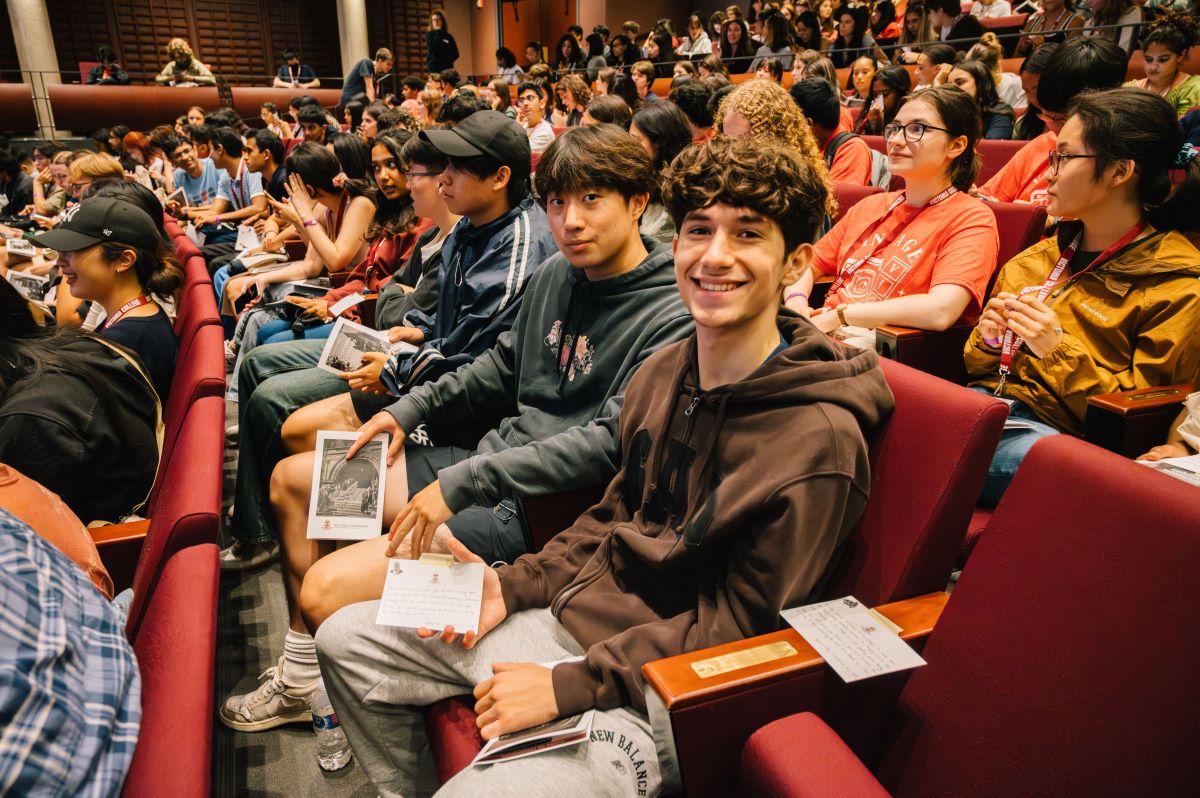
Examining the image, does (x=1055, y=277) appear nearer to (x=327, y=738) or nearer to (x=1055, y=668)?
(x=1055, y=668)

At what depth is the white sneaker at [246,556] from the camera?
2.44 m

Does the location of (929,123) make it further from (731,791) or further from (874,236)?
(731,791)

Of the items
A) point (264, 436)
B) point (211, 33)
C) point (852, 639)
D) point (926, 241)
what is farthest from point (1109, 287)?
point (211, 33)

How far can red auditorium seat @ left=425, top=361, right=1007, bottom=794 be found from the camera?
1.00 meters

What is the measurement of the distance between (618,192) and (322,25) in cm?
1647

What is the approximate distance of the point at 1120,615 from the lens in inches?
35.9

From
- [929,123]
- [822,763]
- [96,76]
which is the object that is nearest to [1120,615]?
[822,763]

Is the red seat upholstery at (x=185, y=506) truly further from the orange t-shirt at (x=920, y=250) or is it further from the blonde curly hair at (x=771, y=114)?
the blonde curly hair at (x=771, y=114)

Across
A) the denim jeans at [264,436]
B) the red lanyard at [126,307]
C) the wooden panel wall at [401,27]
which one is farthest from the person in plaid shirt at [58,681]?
the wooden panel wall at [401,27]

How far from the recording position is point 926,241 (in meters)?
2.22

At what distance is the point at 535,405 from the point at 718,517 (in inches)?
31.5

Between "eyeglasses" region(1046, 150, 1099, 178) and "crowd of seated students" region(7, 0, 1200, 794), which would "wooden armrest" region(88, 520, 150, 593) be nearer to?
"crowd of seated students" region(7, 0, 1200, 794)

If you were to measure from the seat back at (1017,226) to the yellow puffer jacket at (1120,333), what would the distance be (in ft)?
1.22

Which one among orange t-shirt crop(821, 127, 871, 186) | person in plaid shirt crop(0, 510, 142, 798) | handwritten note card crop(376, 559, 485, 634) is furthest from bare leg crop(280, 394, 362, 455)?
orange t-shirt crop(821, 127, 871, 186)
